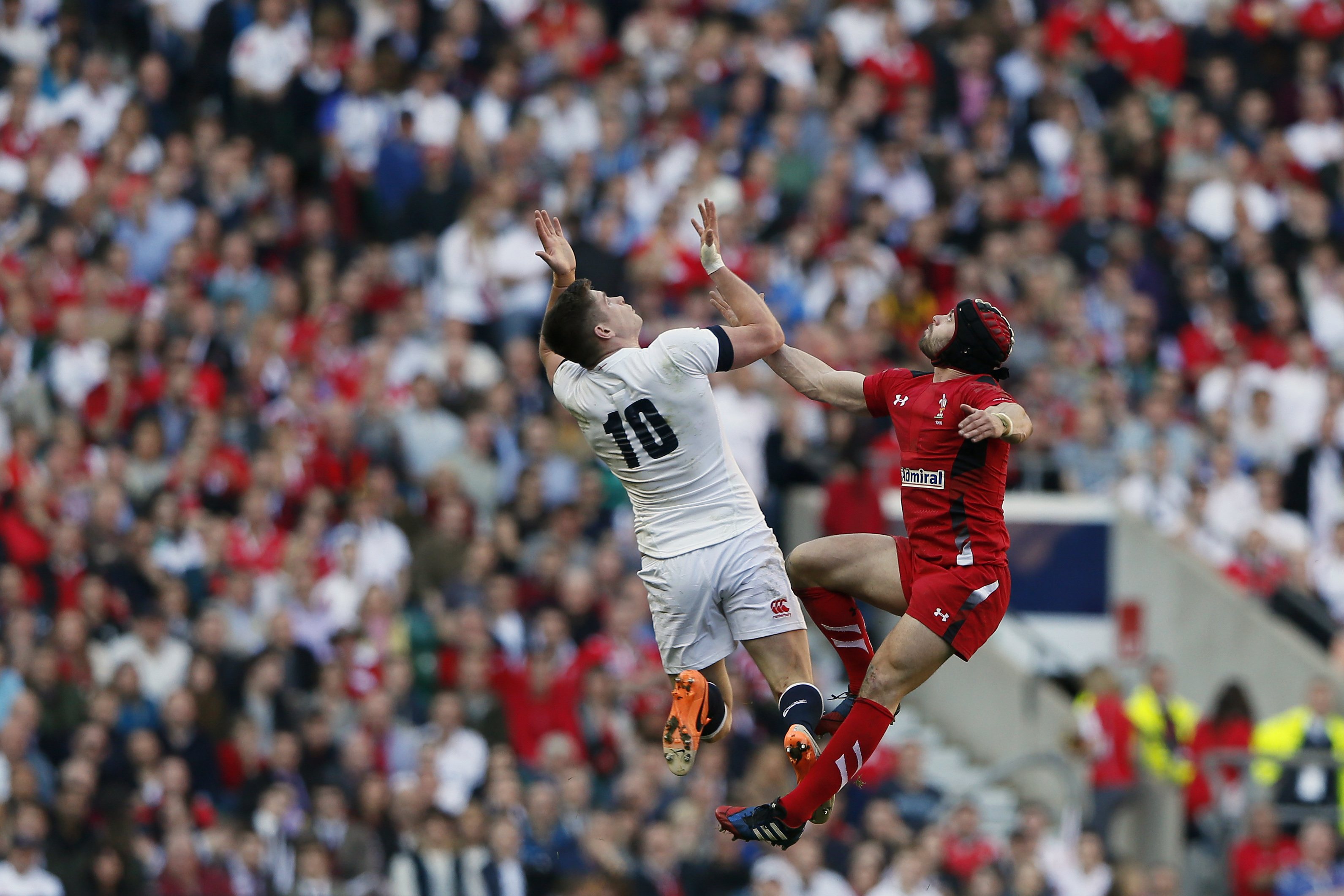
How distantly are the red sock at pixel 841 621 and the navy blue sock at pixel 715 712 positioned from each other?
54 centimetres

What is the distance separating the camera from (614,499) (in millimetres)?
17312

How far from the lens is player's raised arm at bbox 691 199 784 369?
905cm

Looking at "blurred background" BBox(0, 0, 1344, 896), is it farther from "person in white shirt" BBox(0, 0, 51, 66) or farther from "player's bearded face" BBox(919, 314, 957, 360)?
"player's bearded face" BBox(919, 314, 957, 360)

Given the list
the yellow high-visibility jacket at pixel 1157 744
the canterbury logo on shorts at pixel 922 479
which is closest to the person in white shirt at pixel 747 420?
the yellow high-visibility jacket at pixel 1157 744

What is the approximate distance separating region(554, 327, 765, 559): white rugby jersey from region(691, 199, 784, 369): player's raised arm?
9 centimetres

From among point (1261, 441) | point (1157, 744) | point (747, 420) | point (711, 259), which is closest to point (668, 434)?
point (711, 259)

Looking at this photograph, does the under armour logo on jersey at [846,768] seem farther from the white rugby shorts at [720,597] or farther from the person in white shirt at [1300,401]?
the person in white shirt at [1300,401]

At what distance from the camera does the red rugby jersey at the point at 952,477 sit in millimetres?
8977

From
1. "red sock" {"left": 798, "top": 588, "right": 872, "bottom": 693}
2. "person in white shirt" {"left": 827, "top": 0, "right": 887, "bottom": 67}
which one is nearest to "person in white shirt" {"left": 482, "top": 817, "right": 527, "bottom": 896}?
"red sock" {"left": 798, "top": 588, "right": 872, "bottom": 693}

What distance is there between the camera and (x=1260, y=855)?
16.2 meters

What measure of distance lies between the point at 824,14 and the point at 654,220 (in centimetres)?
434

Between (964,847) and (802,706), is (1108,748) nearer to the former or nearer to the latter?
(964,847)

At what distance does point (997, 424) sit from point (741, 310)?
1.31m

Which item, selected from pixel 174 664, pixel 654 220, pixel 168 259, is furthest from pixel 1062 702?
pixel 168 259
